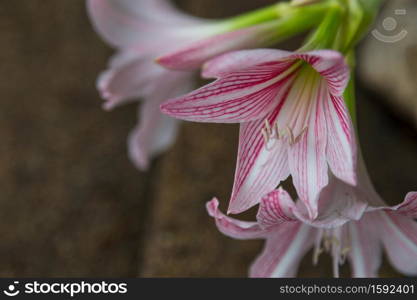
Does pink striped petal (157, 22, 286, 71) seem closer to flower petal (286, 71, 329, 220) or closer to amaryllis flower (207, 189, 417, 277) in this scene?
flower petal (286, 71, 329, 220)

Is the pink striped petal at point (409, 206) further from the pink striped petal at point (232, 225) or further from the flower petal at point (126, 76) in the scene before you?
the flower petal at point (126, 76)

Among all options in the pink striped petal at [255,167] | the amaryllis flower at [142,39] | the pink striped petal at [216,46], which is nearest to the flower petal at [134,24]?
the amaryllis flower at [142,39]

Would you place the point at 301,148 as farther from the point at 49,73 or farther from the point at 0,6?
the point at 0,6

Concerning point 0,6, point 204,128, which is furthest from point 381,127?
point 0,6

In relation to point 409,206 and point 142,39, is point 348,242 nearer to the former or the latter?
point 409,206

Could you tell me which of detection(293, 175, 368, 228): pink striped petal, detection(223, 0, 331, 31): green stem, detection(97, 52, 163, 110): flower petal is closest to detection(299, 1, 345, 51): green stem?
detection(223, 0, 331, 31): green stem

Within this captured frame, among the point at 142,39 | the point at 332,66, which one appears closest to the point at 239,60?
the point at 332,66
